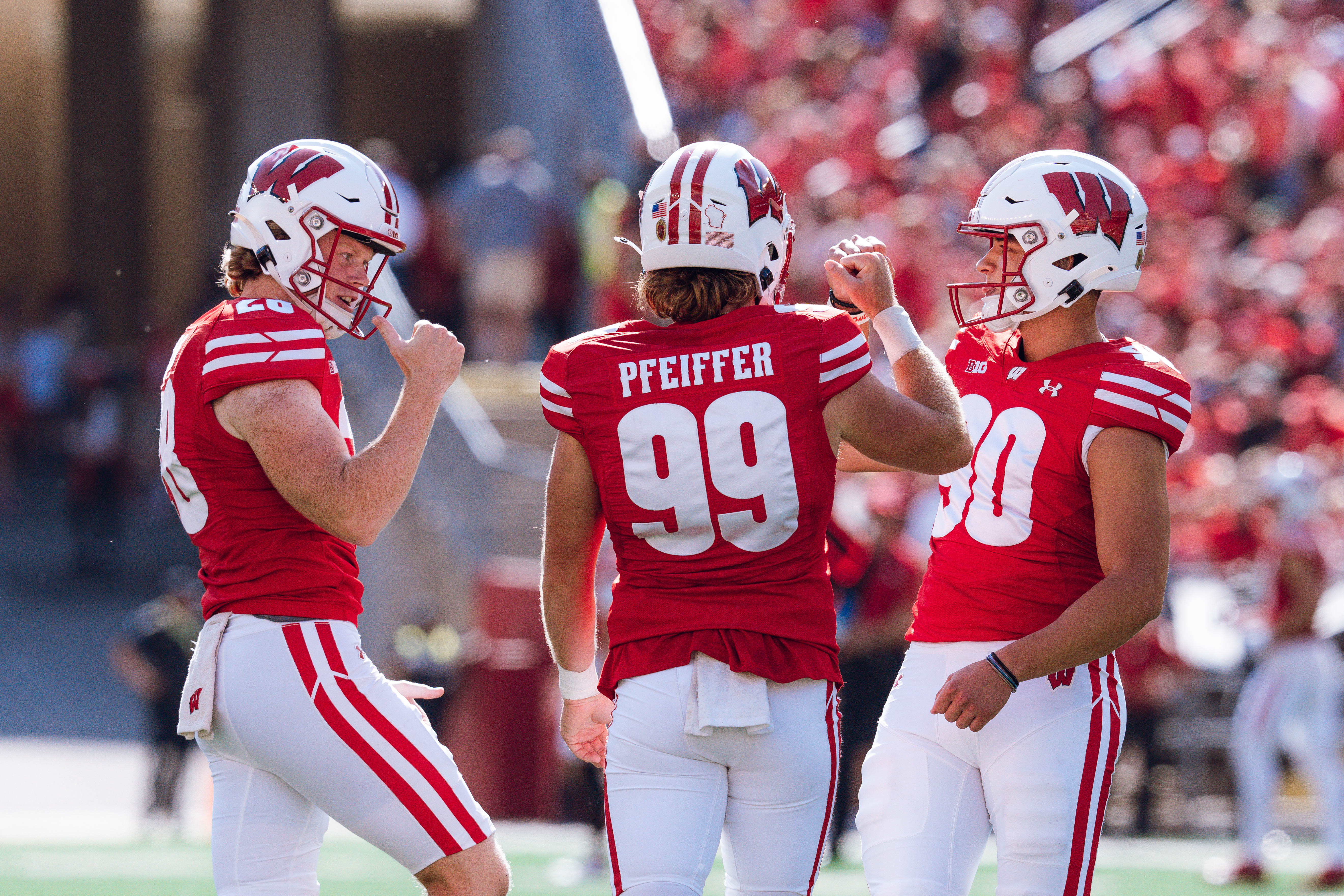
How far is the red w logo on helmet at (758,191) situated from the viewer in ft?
9.50

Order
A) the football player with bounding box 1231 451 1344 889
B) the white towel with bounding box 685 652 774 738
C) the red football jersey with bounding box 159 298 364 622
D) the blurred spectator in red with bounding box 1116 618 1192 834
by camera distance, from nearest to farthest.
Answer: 1. the white towel with bounding box 685 652 774 738
2. the red football jersey with bounding box 159 298 364 622
3. the football player with bounding box 1231 451 1344 889
4. the blurred spectator in red with bounding box 1116 618 1192 834

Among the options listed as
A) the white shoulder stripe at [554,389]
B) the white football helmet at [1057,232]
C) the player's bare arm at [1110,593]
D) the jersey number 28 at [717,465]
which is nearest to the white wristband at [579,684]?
the jersey number 28 at [717,465]

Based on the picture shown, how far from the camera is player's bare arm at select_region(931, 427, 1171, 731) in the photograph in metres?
2.93

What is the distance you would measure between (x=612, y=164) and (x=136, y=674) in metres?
5.25

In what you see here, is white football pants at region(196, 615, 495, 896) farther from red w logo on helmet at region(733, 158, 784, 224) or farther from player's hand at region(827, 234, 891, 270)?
player's hand at region(827, 234, 891, 270)

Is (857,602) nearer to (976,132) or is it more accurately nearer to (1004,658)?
(1004,658)

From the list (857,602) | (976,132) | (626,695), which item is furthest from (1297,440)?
(626,695)

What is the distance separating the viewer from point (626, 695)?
9.30 ft

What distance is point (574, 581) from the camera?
300 centimetres

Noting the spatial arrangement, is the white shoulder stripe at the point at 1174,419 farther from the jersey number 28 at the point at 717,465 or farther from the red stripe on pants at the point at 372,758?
the red stripe on pants at the point at 372,758

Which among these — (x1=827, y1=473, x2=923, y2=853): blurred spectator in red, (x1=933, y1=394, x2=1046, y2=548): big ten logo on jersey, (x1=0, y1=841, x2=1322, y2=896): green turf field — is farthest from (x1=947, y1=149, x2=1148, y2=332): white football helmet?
(x1=827, y1=473, x2=923, y2=853): blurred spectator in red

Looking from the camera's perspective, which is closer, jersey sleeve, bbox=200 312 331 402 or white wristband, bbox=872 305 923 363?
jersey sleeve, bbox=200 312 331 402

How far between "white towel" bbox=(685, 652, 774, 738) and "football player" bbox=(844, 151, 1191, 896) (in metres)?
0.39

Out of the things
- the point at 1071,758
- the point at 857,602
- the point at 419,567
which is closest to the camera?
the point at 1071,758
